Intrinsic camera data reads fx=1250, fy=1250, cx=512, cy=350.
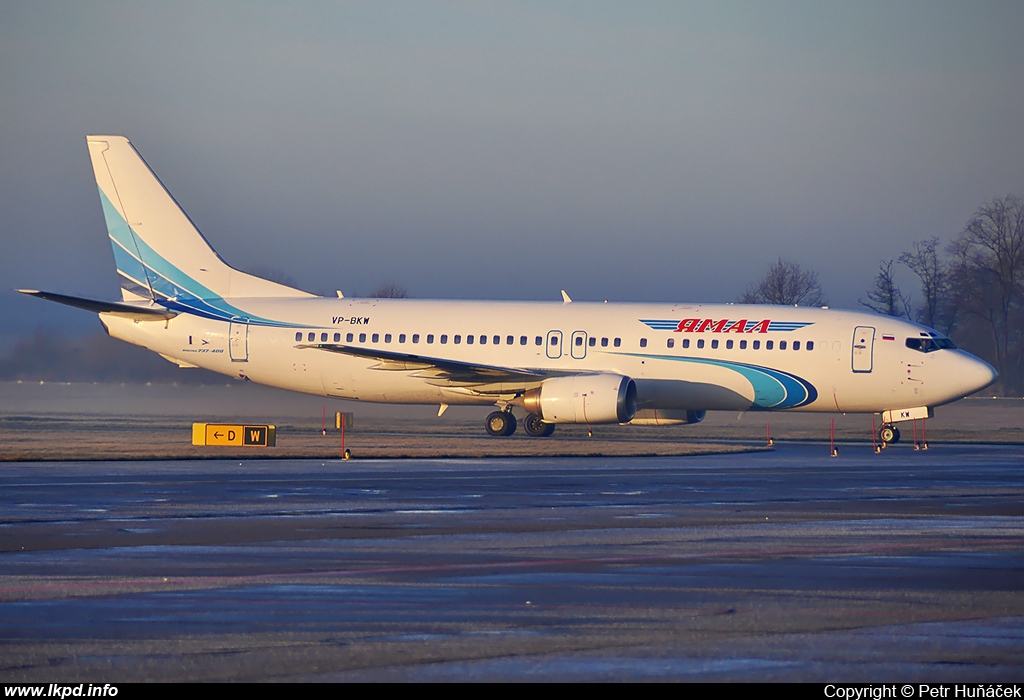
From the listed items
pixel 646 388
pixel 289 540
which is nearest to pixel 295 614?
pixel 289 540

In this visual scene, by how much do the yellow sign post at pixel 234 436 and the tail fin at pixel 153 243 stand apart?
9.11m

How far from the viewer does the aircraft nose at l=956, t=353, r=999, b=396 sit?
110 feet

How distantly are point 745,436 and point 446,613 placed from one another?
3099 centimetres

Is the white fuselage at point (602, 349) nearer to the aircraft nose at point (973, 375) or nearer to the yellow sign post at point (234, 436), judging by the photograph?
the aircraft nose at point (973, 375)

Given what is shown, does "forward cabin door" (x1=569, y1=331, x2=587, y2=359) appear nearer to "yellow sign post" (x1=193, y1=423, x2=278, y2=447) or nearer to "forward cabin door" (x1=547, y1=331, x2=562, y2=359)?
"forward cabin door" (x1=547, y1=331, x2=562, y2=359)

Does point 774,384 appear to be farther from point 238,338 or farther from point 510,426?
point 238,338

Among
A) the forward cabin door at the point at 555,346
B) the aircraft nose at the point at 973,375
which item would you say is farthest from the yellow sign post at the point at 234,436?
the aircraft nose at the point at 973,375

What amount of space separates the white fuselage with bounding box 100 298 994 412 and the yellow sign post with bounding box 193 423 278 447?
5493 millimetres

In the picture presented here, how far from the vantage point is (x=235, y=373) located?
38.8 metres

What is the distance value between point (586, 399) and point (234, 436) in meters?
9.05

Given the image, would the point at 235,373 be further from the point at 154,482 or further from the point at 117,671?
the point at 117,671

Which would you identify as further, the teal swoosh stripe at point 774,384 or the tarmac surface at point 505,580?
the teal swoosh stripe at point 774,384

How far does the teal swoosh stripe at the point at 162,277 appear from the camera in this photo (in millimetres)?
38438
